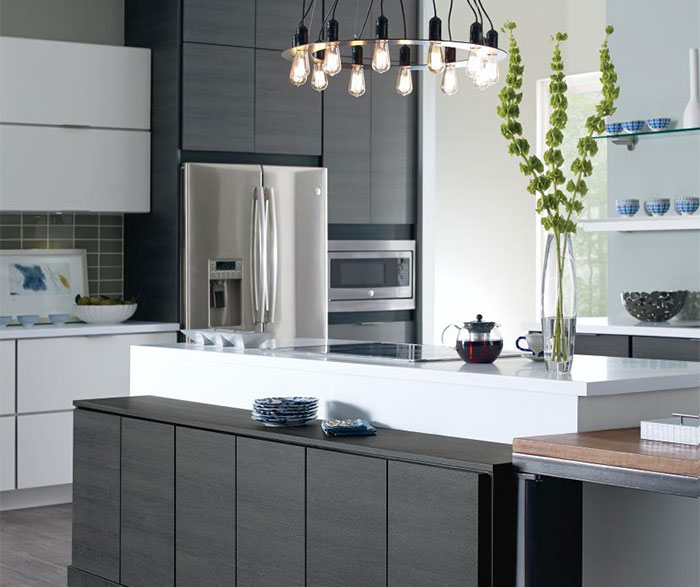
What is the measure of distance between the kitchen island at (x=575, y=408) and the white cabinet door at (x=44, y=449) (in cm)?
243

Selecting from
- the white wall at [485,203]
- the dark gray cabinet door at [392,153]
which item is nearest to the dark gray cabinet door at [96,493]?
the dark gray cabinet door at [392,153]

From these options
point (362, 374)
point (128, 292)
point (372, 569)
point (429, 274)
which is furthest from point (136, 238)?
point (372, 569)

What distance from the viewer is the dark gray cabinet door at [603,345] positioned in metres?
5.23

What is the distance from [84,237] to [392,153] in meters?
1.83

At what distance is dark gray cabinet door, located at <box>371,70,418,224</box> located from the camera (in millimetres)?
6891

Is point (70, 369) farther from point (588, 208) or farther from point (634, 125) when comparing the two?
point (588, 208)

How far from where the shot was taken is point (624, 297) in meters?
5.53

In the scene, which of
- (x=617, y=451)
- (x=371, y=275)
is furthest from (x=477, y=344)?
(x=371, y=275)

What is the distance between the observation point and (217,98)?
6203 mm

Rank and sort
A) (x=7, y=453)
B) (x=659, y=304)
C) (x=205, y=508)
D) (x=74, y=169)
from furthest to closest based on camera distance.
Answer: (x=74, y=169), (x=7, y=453), (x=659, y=304), (x=205, y=508)

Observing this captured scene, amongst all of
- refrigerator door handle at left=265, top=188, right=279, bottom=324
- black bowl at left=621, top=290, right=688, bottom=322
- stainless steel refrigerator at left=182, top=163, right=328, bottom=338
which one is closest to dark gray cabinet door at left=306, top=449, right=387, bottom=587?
black bowl at left=621, top=290, right=688, bottom=322

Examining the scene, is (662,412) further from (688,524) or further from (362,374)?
(362,374)

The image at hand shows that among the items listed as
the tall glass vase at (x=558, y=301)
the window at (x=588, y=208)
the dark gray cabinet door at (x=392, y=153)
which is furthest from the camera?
the window at (x=588, y=208)

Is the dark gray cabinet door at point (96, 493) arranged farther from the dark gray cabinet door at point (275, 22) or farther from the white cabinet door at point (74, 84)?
the dark gray cabinet door at point (275, 22)
